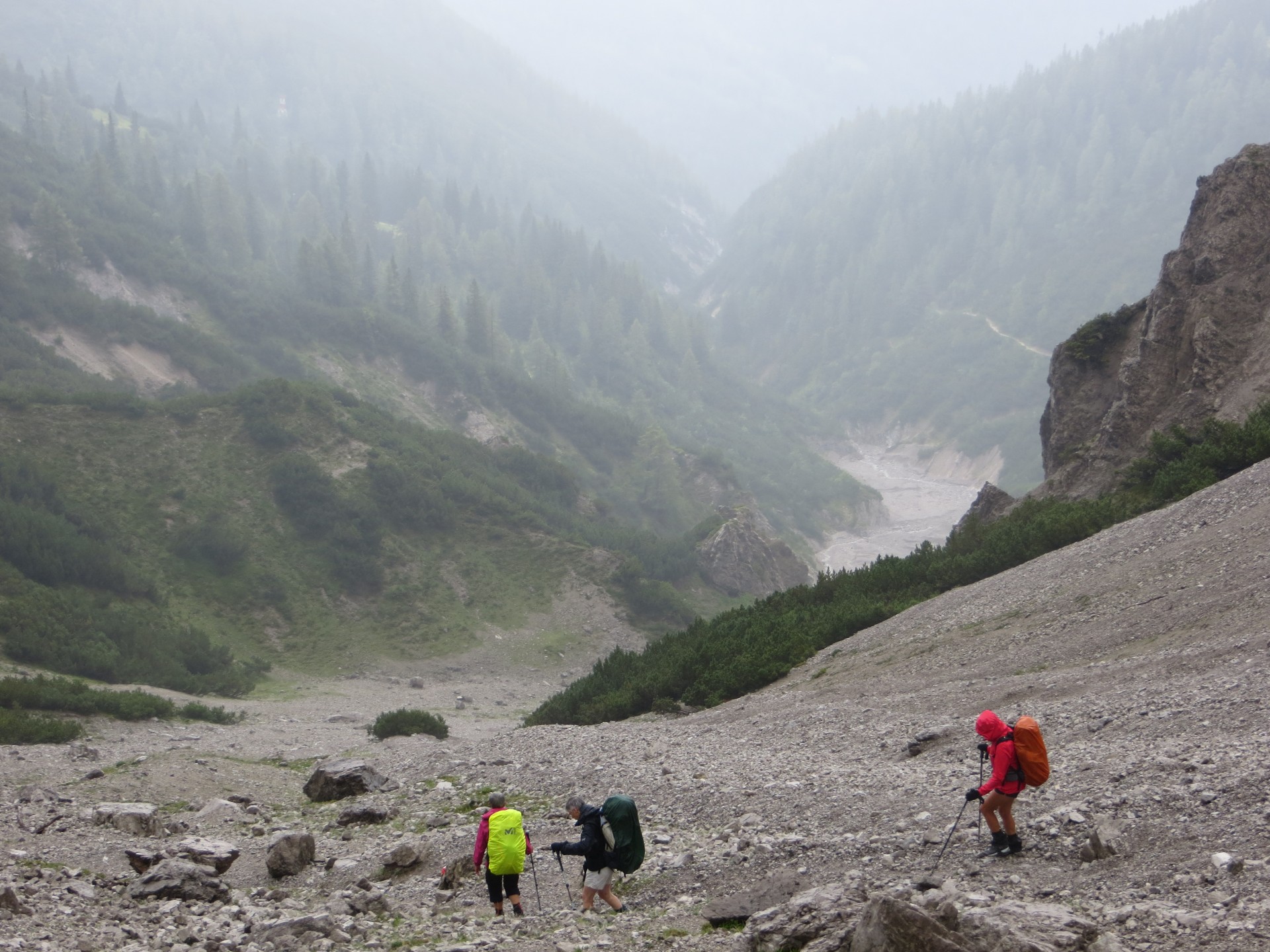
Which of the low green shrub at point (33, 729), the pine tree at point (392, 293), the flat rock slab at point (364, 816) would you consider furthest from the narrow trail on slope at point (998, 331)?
the flat rock slab at point (364, 816)

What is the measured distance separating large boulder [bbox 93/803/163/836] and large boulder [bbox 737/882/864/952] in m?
10.5

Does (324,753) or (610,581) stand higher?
(610,581)

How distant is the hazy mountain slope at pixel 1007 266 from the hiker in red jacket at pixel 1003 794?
12542 centimetres

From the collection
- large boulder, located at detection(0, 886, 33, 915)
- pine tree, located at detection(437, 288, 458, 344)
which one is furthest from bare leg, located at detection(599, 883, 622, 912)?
pine tree, located at detection(437, 288, 458, 344)

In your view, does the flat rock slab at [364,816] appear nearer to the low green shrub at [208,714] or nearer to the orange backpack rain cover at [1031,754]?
the orange backpack rain cover at [1031,754]

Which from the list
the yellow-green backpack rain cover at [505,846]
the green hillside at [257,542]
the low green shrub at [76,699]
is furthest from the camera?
the green hillside at [257,542]

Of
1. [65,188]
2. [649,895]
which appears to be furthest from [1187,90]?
[649,895]

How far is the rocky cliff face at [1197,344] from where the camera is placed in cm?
2784

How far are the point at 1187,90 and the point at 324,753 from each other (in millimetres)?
217770

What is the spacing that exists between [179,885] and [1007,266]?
184m

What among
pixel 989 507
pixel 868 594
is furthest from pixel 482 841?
pixel 989 507

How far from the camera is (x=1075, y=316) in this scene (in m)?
146

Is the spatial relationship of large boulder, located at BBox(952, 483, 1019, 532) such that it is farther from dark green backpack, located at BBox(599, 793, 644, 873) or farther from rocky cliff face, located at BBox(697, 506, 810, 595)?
rocky cliff face, located at BBox(697, 506, 810, 595)

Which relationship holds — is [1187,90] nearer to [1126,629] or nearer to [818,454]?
[818,454]
